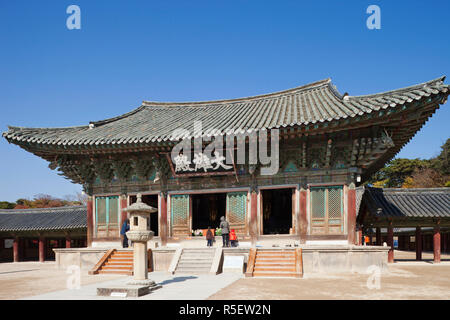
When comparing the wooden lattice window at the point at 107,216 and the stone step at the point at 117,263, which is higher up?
the wooden lattice window at the point at 107,216

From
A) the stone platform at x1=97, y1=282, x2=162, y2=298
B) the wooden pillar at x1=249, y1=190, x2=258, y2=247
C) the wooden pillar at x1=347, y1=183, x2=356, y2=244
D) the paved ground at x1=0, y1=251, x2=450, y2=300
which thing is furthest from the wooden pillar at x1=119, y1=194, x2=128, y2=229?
the wooden pillar at x1=347, y1=183, x2=356, y2=244

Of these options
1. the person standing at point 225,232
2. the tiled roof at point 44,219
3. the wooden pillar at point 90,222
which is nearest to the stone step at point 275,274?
the person standing at point 225,232

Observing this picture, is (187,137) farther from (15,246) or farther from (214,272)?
(15,246)

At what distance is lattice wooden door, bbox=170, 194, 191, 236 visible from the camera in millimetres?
18031

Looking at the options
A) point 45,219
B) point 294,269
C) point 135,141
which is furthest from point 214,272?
point 45,219

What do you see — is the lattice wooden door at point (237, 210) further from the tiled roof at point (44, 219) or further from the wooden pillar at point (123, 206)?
the tiled roof at point (44, 219)

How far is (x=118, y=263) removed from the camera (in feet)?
53.5

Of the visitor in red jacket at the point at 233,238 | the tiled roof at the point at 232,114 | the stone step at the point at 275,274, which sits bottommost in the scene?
the stone step at the point at 275,274

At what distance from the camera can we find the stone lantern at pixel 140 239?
10781mm

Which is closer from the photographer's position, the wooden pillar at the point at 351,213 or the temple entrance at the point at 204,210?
the wooden pillar at the point at 351,213

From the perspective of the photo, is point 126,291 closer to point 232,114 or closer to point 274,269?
point 274,269

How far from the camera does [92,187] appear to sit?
779 inches

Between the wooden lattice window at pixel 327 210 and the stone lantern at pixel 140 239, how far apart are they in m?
7.77

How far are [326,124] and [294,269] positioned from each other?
5383 mm
